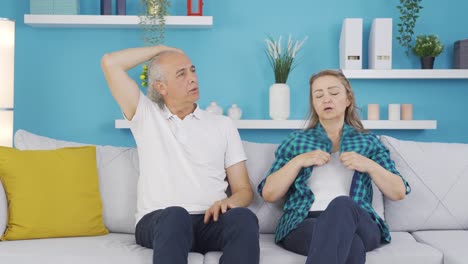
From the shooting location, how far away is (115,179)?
2.84 meters

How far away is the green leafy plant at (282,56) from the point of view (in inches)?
173

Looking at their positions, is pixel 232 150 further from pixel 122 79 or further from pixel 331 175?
pixel 122 79

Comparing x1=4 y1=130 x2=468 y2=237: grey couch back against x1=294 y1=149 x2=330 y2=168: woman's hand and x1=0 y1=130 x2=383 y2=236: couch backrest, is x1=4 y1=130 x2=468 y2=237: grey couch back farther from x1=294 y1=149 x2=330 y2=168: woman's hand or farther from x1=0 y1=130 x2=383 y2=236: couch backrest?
x1=294 y1=149 x2=330 y2=168: woman's hand

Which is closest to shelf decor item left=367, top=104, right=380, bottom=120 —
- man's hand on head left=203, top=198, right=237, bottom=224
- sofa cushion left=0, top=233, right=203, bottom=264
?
man's hand on head left=203, top=198, right=237, bottom=224

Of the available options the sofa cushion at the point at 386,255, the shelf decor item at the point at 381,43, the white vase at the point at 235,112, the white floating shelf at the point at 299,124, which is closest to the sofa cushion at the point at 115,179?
the sofa cushion at the point at 386,255

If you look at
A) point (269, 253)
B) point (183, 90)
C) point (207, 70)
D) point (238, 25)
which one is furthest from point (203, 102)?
point (269, 253)

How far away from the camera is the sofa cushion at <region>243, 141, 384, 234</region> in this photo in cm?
276

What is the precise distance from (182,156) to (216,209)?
0.30 metres

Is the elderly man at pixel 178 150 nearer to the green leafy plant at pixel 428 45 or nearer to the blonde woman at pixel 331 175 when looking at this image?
the blonde woman at pixel 331 175

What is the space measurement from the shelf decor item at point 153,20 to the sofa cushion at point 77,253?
212cm

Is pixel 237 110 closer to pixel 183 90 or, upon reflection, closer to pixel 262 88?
pixel 262 88

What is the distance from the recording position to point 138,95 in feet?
8.84

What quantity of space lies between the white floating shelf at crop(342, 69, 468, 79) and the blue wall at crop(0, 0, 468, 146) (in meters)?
0.17

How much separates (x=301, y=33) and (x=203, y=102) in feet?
2.62
